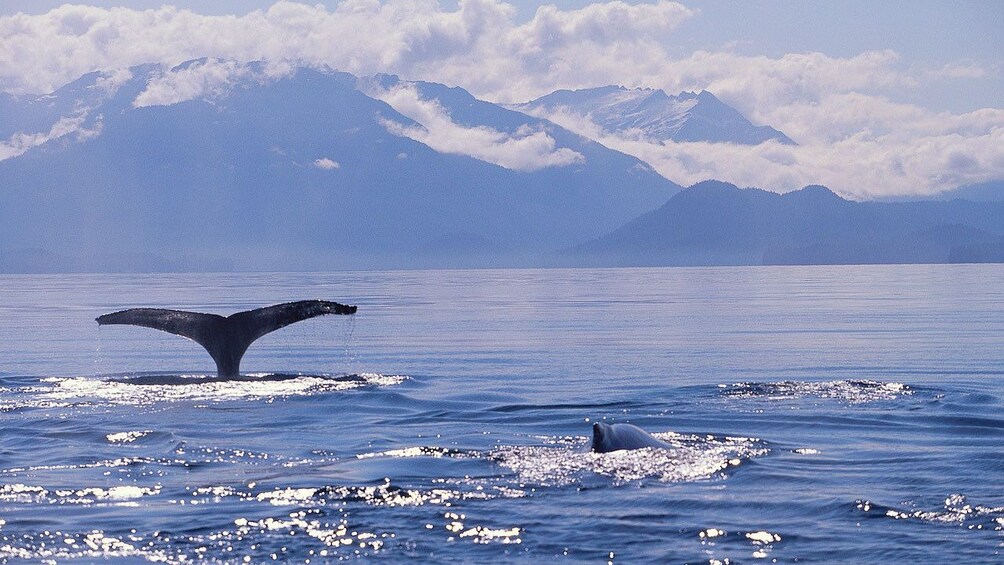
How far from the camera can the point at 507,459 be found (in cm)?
1256

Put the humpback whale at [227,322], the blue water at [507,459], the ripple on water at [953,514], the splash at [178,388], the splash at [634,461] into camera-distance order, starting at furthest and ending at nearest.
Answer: the splash at [178,388] < the humpback whale at [227,322] < the splash at [634,461] < the ripple on water at [953,514] < the blue water at [507,459]

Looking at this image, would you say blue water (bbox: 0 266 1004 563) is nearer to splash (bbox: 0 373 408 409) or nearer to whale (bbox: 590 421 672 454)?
splash (bbox: 0 373 408 409)

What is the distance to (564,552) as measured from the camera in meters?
8.96

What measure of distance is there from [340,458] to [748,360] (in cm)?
1384

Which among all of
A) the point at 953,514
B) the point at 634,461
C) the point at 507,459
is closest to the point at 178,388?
the point at 507,459

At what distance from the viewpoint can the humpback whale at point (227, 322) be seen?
17.1m

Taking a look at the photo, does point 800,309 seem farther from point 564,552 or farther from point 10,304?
point 564,552

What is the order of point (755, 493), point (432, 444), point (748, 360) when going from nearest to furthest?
point (755, 493), point (432, 444), point (748, 360)

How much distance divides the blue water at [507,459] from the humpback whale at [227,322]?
1.71 ft

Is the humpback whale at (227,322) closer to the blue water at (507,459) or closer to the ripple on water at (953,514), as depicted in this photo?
the blue water at (507,459)

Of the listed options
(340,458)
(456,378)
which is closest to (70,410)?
(340,458)

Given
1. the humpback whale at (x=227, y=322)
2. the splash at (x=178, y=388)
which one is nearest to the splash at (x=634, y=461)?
the humpback whale at (x=227, y=322)

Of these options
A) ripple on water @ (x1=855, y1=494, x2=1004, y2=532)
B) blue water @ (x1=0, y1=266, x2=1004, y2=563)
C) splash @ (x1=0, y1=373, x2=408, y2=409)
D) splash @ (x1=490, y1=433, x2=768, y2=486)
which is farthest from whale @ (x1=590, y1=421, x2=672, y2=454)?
splash @ (x1=0, y1=373, x2=408, y2=409)

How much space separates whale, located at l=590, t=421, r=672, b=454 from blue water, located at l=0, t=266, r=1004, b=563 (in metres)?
0.20
